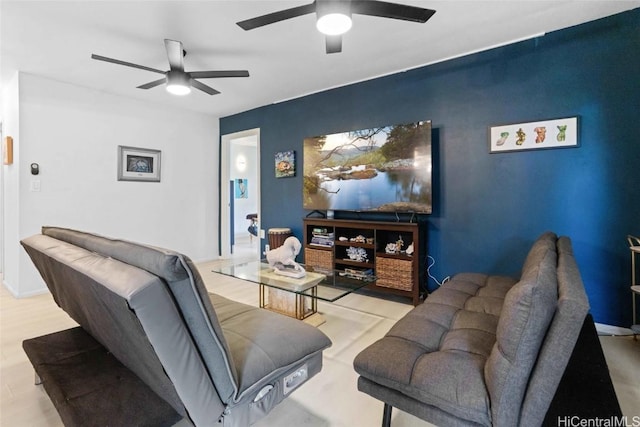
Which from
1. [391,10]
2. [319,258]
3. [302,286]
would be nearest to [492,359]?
[302,286]

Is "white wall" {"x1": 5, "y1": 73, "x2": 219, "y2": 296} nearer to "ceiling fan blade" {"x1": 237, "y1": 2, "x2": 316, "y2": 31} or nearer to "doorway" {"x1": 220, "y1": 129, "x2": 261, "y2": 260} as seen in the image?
"doorway" {"x1": 220, "y1": 129, "x2": 261, "y2": 260}

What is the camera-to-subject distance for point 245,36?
2.67 m

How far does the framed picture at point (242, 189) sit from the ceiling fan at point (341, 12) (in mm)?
6246

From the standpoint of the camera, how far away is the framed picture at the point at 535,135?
2.59 meters

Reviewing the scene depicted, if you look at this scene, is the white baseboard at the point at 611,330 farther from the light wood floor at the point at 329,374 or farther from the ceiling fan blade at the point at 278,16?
the ceiling fan blade at the point at 278,16

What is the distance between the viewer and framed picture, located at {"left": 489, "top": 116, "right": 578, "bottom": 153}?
2590 millimetres

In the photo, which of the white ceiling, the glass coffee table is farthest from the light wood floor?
the white ceiling

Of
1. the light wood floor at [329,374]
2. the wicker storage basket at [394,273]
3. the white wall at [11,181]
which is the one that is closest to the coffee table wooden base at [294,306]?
the light wood floor at [329,374]

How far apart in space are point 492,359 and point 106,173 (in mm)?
4701

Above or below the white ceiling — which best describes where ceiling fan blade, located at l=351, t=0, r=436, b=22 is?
below

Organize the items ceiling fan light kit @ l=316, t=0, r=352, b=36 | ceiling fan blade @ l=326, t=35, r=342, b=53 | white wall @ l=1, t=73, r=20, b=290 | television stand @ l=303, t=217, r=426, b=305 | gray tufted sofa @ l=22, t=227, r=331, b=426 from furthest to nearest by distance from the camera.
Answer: white wall @ l=1, t=73, r=20, b=290 < television stand @ l=303, t=217, r=426, b=305 < ceiling fan blade @ l=326, t=35, r=342, b=53 < ceiling fan light kit @ l=316, t=0, r=352, b=36 < gray tufted sofa @ l=22, t=227, r=331, b=426

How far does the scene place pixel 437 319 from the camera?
5.54ft

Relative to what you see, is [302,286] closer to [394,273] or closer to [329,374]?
[329,374]

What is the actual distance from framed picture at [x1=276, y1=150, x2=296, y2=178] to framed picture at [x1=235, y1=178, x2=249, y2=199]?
12.1 feet
